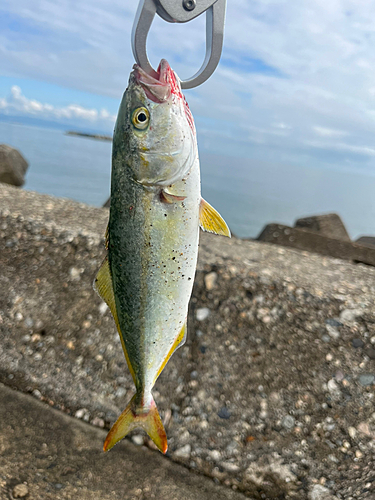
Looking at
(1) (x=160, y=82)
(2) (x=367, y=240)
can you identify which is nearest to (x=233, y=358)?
(1) (x=160, y=82)

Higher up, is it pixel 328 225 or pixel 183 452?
pixel 328 225

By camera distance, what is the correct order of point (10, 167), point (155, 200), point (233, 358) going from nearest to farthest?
point (155, 200)
point (233, 358)
point (10, 167)

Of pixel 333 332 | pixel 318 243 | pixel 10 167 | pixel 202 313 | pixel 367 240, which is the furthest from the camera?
pixel 10 167

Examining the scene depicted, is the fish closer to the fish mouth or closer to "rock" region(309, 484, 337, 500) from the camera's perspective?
the fish mouth

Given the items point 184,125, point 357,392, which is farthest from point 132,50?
point 357,392

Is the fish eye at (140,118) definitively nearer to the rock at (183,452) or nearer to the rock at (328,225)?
the rock at (183,452)

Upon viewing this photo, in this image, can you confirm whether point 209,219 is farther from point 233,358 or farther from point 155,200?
point 233,358

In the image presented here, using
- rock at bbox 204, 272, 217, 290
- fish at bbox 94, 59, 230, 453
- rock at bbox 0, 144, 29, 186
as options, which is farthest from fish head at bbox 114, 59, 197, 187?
rock at bbox 0, 144, 29, 186
